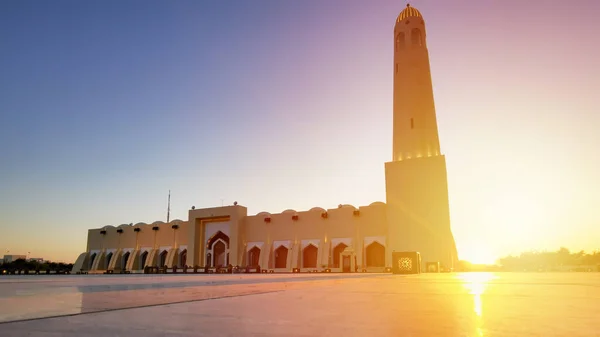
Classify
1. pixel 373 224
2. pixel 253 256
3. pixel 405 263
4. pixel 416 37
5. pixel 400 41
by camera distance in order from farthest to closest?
pixel 253 256
pixel 400 41
pixel 416 37
pixel 373 224
pixel 405 263

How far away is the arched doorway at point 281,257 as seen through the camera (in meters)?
42.2

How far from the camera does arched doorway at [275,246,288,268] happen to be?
42.2 m

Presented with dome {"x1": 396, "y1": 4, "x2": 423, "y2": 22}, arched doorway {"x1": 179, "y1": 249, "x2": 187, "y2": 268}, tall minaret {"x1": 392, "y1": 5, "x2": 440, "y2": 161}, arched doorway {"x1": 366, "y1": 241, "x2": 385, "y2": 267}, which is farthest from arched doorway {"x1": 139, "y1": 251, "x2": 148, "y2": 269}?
dome {"x1": 396, "y1": 4, "x2": 423, "y2": 22}

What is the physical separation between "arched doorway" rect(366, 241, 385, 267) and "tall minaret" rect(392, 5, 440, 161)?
8449 mm

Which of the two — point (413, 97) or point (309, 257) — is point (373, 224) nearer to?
point (309, 257)

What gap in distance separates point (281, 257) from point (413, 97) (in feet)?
70.7

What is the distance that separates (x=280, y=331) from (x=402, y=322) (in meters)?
0.73

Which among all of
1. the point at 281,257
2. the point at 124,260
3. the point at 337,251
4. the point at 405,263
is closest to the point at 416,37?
the point at 337,251

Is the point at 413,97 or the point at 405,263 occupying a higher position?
the point at 413,97

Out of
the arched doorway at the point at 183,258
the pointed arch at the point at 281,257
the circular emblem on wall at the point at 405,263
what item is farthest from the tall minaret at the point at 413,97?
the arched doorway at the point at 183,258

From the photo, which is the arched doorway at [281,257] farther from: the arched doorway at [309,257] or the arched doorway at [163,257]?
the arched doorway at [163,257]

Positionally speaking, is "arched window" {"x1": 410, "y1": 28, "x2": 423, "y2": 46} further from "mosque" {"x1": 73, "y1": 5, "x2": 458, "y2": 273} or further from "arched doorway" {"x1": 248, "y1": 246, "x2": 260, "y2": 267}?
"arched doorway" {"x1": 248, "y1": 246, "x2": 260, "y2": 267}

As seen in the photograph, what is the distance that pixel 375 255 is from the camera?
3697 centimetres

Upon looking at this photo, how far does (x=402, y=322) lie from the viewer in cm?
217
